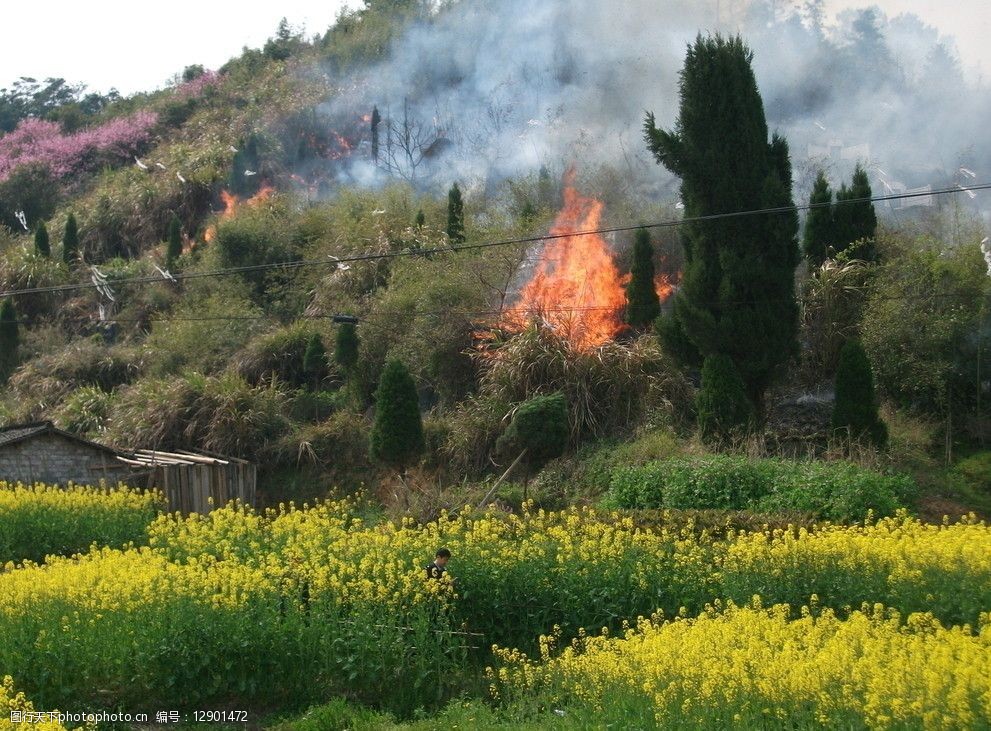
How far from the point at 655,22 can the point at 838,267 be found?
17843mm

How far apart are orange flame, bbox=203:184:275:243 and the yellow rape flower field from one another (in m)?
31.1

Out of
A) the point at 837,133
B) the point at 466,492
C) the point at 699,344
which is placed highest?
the point at 837,133

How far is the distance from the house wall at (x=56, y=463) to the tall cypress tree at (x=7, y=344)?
16721mm

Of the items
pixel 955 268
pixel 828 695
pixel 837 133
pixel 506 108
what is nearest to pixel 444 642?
pixel 828 695

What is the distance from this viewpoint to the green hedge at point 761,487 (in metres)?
18.9

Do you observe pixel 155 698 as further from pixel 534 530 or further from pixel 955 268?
pixel 955 268

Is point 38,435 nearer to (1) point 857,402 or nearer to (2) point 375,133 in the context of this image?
(1) point 857,402

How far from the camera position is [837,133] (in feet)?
130

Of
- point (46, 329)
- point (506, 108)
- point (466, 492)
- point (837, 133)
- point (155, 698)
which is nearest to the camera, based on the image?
point (155, 698)

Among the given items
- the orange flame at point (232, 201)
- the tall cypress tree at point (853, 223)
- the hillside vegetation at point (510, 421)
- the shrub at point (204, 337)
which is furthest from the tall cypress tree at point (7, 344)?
the tall cypress tree at point (853, 223)

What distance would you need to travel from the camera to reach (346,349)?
30688 mm

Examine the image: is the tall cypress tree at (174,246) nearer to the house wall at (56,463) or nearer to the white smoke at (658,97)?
the white smoke at (658,97)

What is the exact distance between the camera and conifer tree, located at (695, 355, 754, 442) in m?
23.3

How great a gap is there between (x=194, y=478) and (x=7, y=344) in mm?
17566
